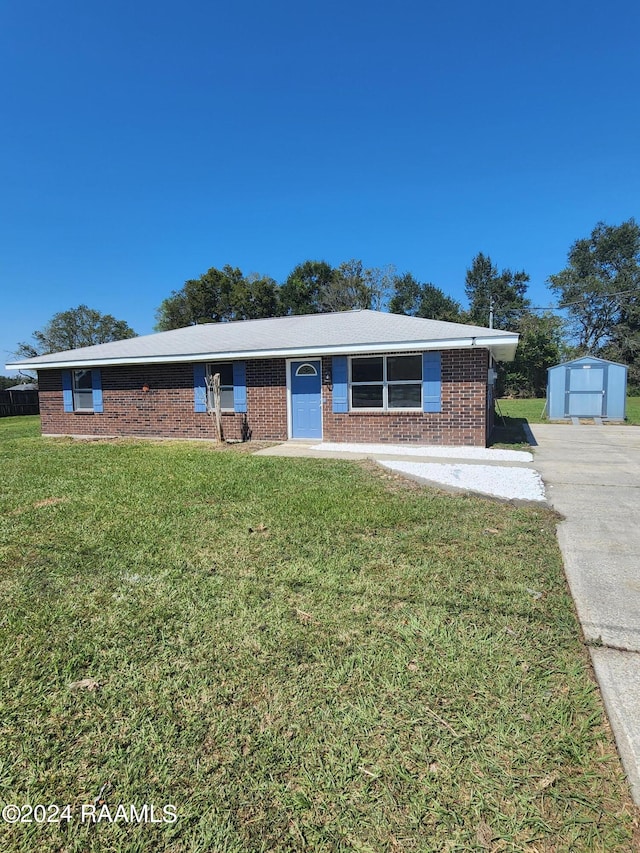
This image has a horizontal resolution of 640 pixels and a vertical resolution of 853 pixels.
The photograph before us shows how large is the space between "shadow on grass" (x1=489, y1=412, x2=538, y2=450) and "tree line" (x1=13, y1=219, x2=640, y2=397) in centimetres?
1708

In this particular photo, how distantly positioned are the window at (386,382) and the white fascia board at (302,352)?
1.26ft

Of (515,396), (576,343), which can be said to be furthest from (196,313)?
(576,343)

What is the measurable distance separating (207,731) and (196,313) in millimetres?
39176

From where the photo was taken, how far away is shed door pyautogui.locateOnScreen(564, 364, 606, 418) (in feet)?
56.8

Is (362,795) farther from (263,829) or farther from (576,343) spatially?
(576,343)

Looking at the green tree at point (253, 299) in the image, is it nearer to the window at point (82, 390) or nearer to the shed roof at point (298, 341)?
the shed roof at point (298, 341)

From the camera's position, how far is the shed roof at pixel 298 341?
9.79m

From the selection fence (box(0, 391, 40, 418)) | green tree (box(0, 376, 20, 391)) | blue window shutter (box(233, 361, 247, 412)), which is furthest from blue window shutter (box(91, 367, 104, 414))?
green tree (box(0, 376, 20, 391))

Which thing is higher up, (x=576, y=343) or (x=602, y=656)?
(x=576, y=343)

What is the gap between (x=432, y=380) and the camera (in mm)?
10062

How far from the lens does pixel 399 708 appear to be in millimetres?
2090

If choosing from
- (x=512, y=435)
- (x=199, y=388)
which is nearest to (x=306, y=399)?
(x=199, y=388)

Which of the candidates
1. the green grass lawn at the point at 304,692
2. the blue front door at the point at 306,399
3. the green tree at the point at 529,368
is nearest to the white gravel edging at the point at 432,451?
the blue front door at the point at 306,399

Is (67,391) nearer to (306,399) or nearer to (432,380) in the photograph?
(306,399)
